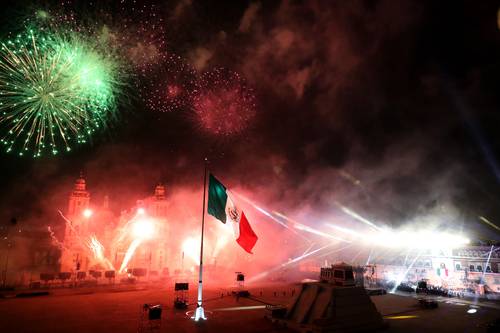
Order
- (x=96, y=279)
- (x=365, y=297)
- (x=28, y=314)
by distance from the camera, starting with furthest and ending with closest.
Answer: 1. (x=96, y=279)
2. (x=28, y=314)
3. (x=365, y=297)

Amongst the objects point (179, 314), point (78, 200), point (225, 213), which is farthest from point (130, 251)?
point (225, 213)

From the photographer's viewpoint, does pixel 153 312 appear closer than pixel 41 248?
Yes

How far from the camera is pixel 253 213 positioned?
231ft

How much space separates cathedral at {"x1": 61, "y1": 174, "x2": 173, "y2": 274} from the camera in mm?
58688

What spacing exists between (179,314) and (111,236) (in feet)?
152

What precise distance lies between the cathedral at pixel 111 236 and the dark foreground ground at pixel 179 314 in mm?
24055

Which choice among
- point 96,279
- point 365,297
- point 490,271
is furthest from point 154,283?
point 490,271

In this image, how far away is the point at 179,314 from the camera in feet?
77.6

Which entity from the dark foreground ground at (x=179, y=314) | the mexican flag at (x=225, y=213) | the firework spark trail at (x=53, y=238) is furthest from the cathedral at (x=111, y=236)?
the mexican flag at (x=225, y=213)

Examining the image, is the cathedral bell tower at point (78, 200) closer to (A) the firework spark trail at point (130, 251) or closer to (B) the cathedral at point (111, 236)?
(B) the cathedral at point (111, 236)

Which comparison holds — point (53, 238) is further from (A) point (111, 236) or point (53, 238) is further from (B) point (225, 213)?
(B) point (225, 213)

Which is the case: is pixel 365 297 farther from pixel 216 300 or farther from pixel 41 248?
pixel 41 248

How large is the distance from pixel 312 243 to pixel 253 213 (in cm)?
→ 2107

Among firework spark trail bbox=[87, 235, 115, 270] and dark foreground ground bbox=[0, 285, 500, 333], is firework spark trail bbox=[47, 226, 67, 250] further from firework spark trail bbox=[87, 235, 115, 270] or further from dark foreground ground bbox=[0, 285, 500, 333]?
dark foreground ground bbox=[0, 285, 500, 333]
